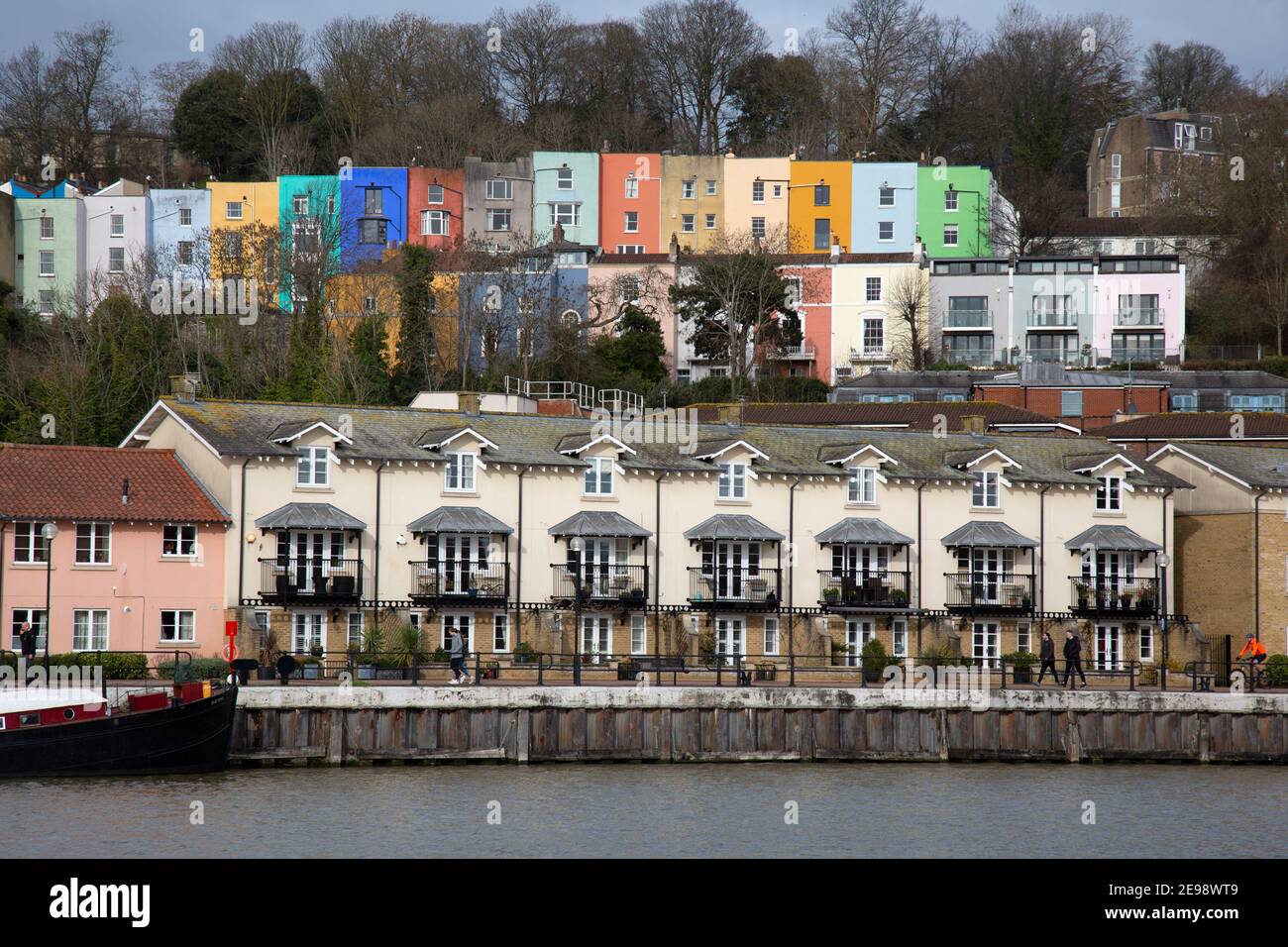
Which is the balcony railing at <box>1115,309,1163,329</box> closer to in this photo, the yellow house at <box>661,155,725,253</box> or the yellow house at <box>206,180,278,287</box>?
the yellow house at <box>661,155,725,253</box>

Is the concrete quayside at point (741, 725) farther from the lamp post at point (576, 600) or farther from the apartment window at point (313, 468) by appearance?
the apartment window at point (313, 468)

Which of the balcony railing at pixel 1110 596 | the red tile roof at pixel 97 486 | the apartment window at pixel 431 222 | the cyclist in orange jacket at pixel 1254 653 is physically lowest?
the cyclist in orange jacket at pixel 1254 653

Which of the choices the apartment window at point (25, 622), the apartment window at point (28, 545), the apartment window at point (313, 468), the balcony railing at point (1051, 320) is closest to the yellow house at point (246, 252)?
the apartment window at point (313, 468)

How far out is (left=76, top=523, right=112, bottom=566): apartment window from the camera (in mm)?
47719

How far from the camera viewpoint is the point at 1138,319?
89062mm

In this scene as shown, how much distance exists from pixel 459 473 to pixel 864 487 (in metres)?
12.7

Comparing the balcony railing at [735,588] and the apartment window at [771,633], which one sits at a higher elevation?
the balcony railing at [735,588]

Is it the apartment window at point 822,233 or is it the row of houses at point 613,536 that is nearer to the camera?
the row of houses at point 613,536

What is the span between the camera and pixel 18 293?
87875 millimetres

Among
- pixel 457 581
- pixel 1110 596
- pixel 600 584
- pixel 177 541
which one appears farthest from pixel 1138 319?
pixel 177 541

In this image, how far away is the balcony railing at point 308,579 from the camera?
48.3 m

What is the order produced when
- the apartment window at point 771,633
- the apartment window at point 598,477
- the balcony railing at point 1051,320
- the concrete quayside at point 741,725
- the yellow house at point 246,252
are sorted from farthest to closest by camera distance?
the balcony railing at point 1051,320 < the yellow house at point 246,252 < the apartment window at point 771,633 < the apartment window at point 598,477 < the concrete quayside at point 741,725

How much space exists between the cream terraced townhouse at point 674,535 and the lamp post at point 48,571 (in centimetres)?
464

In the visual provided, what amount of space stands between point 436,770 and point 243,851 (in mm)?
10678
